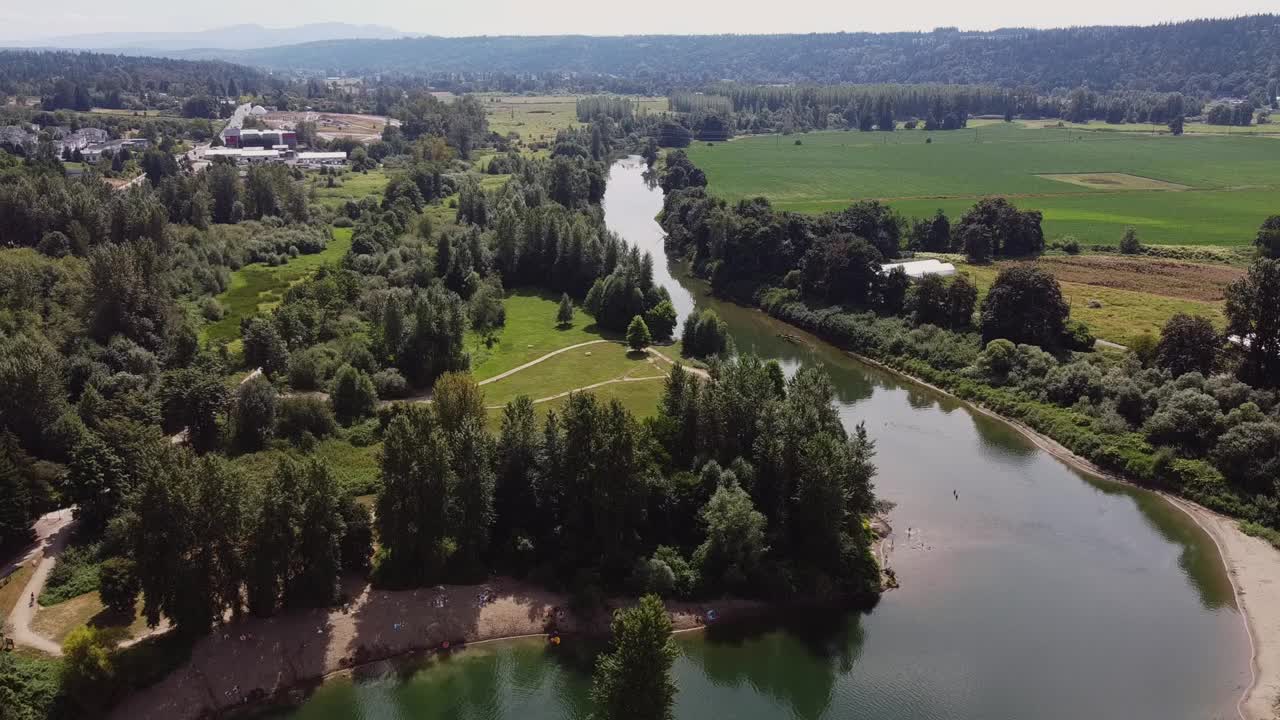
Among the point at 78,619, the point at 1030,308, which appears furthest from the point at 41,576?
the point at 1030,308

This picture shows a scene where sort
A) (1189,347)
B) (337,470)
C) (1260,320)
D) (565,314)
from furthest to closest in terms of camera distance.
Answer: (565,314) < (1189,347) < (1260,320) < (337,470)

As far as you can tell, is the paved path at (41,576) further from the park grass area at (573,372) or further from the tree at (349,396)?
the park grass area at (573,372)

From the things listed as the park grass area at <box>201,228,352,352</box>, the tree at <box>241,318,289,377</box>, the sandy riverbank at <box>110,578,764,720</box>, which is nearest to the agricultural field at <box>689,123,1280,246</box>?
the park grass area at <box>201,228,352,352</box>

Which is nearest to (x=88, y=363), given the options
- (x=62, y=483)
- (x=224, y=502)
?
(x=62, y=483)

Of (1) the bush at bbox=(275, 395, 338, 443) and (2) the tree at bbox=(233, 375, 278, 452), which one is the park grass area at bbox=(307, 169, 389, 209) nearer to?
(1) the bush at bbox=(275, 395, 338, 443)

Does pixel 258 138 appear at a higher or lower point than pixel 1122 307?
higher

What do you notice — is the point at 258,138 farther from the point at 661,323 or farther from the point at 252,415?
the point at 252,415
